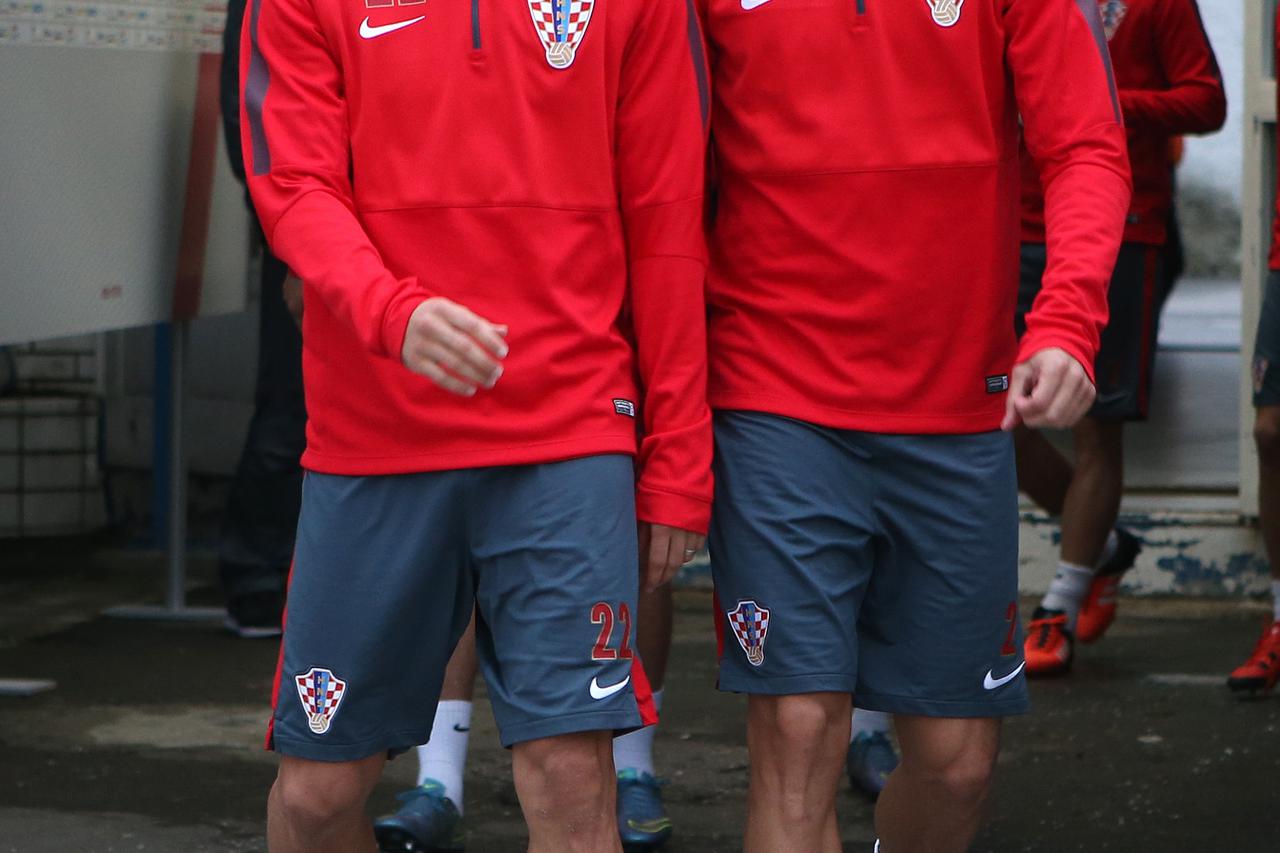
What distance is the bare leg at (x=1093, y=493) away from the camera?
5465mm

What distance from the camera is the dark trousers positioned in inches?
232

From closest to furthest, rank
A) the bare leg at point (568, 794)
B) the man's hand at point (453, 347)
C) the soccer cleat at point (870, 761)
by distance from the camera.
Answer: the man's hand at point (453, 347)
the bare leg at point (568, 794)
the soccer cleat at point (870, 761)

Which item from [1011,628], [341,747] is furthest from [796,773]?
[341,747]

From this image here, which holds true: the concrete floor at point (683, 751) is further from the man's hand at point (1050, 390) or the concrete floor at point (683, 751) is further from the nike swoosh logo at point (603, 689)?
the man's hand at point (1050, 390)

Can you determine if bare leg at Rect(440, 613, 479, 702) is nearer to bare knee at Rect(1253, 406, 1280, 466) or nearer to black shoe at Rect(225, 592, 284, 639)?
black shoe at Rect(225, 592, 284, 639)

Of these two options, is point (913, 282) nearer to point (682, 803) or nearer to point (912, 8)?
point (912, 8)

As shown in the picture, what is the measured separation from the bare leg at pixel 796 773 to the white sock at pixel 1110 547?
2777mm

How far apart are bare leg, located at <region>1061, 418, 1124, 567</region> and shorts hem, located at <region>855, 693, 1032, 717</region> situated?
7.84ft

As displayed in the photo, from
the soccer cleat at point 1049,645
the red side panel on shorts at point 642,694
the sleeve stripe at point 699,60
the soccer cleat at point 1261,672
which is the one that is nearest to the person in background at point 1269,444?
the soccer cleat at point 1261,672

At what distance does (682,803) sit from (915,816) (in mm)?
1174

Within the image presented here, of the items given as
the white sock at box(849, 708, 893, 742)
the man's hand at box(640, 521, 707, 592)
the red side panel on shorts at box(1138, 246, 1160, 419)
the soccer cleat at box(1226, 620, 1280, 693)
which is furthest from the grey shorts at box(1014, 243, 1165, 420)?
the man's hand at box(640, 521, 707, 592)

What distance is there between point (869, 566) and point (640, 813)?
1056 millimetres

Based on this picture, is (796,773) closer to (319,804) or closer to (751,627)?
(751,627)

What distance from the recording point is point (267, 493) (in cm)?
599
